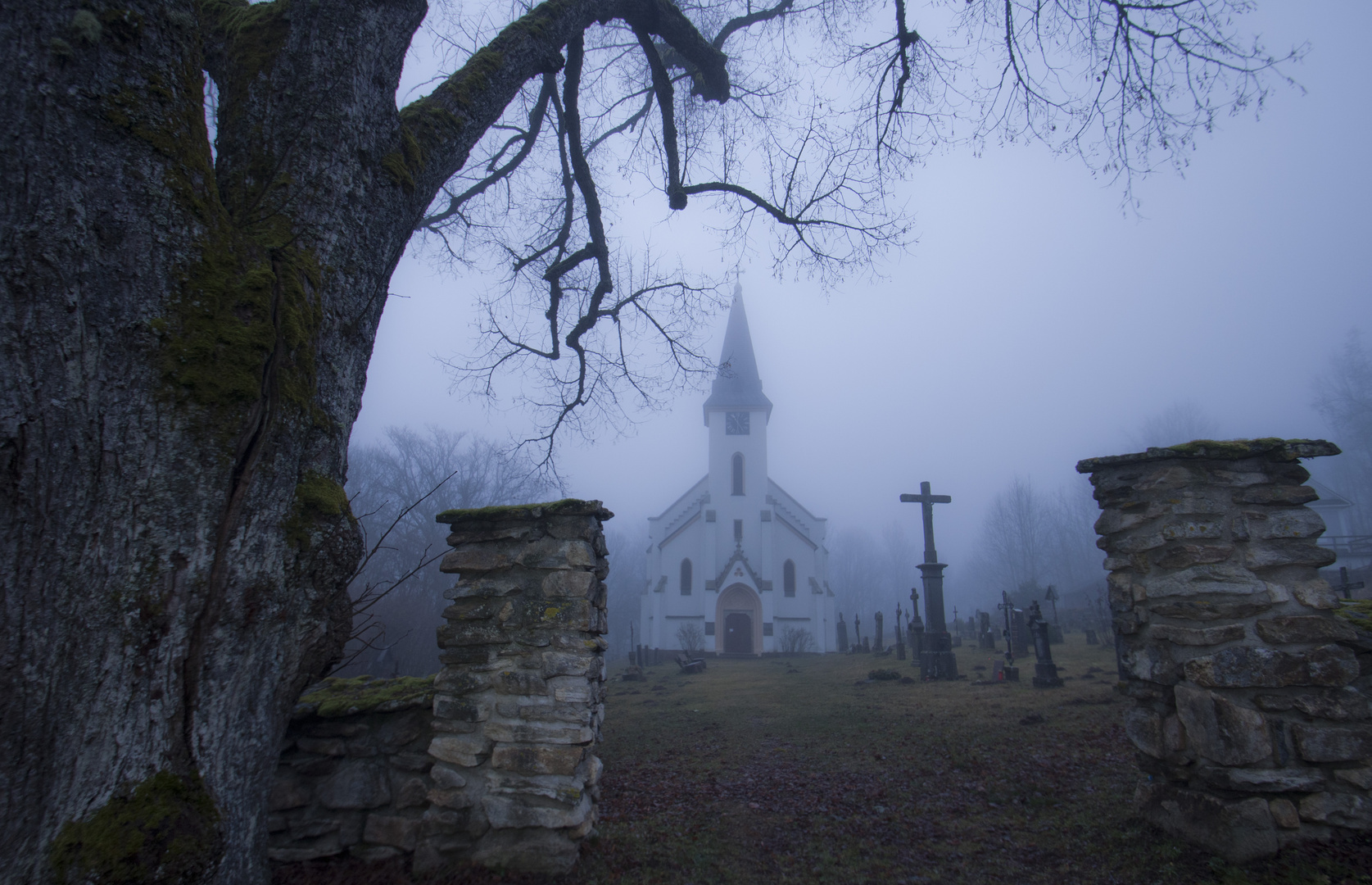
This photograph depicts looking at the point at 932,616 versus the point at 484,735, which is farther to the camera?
the point at 932,616

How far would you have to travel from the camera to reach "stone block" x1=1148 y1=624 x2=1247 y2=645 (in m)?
3.61

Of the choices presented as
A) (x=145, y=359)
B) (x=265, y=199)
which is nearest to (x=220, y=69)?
(x=265, y=199)

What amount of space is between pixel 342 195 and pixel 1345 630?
5.47m

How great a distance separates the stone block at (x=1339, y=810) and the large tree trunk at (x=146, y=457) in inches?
190

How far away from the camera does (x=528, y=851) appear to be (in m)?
3.66

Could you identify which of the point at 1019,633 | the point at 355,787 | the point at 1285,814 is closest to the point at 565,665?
the point at 355,787

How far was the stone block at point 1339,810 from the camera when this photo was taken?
330cm

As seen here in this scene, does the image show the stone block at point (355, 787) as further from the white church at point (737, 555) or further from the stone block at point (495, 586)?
the white church at point (737, 555)

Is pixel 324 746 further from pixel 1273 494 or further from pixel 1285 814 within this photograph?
pixel 1273 494

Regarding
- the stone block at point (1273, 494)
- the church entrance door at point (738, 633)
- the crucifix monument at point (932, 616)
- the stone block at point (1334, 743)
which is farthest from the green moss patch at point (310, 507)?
the church entrance door at point (738, 633)

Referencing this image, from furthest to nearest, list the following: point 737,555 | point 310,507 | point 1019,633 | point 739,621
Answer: point 737,555, point 739,621, point 1019,633, point 310,507

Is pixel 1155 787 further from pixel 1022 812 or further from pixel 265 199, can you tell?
pixel 265 199

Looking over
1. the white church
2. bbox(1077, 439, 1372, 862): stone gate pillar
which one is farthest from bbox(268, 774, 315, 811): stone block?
the white church

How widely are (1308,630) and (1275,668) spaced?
0.91ft
